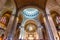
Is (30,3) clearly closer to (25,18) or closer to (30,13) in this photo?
(25,18)

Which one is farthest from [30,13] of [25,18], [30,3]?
[30,3]

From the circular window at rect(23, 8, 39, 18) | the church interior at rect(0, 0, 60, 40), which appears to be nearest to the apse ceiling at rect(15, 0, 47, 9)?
the church interior at rect(0, 0, 60, 40)

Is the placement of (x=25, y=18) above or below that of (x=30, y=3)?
below

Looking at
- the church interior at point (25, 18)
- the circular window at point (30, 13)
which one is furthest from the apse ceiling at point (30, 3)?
the circular window at point (30, 13)

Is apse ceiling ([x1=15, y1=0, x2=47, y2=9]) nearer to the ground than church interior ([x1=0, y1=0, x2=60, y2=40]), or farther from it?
farther from it

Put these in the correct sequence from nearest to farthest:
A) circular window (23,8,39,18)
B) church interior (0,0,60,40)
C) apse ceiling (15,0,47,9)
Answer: church interior (0,0,60,40) → apse ceiling (15,0,47,9) → circular window (23,8,39,18)

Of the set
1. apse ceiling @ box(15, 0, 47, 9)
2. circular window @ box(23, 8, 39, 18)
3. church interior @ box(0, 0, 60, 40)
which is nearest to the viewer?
church interior @ box(0, 0, 60, 40)

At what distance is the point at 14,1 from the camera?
1446 cm

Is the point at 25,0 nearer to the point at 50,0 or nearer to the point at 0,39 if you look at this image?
the point at 50,0

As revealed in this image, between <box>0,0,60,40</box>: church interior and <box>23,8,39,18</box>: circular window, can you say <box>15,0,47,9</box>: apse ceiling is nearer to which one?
<box>0,0,60,40</box>: church interior

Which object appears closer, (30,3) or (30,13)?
(30,3)

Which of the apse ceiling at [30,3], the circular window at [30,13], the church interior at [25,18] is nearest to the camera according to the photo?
the church interior at [25,18]

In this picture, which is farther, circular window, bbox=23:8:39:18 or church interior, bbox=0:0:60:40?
circular window, bbox=23:8:39:18

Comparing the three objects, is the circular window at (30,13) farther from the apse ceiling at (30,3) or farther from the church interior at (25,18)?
the apse ceiling at (30,3)
